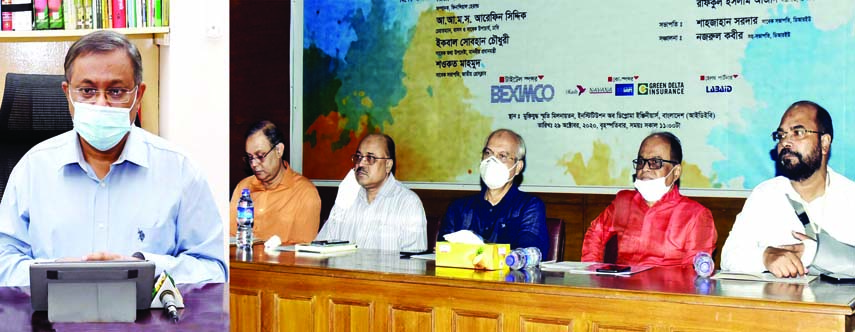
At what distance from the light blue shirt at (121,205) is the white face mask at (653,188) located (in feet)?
8.56

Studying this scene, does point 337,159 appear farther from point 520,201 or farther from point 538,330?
point 538,330

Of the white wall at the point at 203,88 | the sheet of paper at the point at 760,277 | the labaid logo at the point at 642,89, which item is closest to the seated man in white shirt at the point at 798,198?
the sheet of paper at the point at 760,277

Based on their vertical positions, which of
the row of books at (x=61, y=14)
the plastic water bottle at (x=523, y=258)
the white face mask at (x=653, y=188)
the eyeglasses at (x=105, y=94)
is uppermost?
the row of books at (x=61, y=14)

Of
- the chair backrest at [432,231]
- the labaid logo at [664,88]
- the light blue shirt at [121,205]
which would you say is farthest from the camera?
the chair backrest at [432,231]

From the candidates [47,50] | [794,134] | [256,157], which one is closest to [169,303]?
[47,50]

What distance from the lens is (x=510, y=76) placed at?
202 inches

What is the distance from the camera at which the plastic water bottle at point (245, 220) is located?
15.9 feet

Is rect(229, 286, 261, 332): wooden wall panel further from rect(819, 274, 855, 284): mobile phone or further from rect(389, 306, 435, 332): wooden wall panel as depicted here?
rect(819, 274, 855, 284): mobile phone

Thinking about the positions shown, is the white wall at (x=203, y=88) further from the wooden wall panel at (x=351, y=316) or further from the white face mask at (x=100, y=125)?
the wooden wall panel at (x=351, y=316)

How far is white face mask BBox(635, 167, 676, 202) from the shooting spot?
14.4 feet

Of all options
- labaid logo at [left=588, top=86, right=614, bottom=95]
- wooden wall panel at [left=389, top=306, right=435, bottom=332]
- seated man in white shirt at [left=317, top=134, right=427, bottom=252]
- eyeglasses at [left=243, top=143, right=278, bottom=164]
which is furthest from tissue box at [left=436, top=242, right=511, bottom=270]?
eyeglasses at [left=243, top=143, right=278, bottom=164]

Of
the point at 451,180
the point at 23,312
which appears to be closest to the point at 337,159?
the point at 451,180

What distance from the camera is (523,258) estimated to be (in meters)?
3.92

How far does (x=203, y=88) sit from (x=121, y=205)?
0.77m
